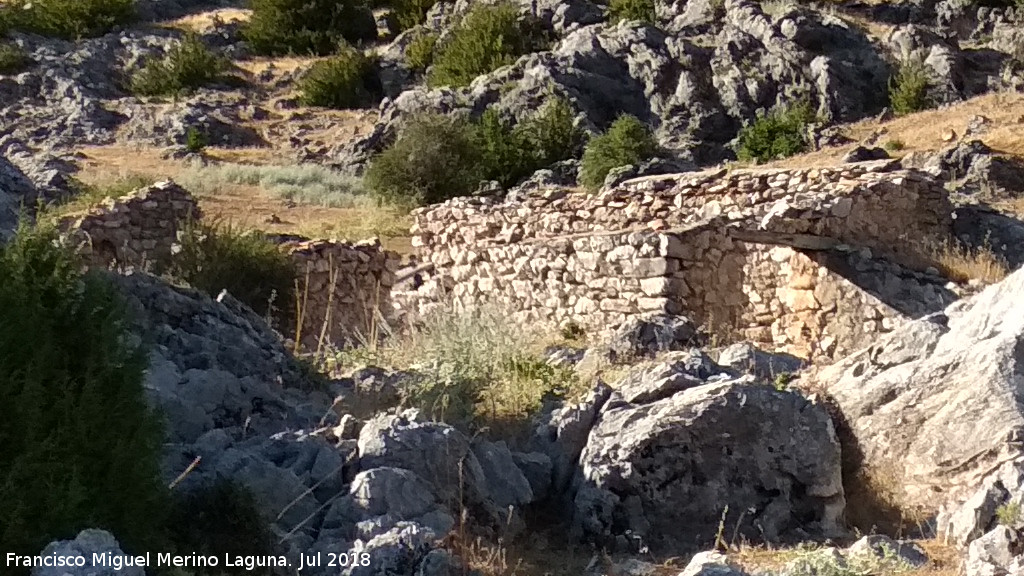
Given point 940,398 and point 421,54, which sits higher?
point 421,54

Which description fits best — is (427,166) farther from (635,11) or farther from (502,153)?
(635,11)

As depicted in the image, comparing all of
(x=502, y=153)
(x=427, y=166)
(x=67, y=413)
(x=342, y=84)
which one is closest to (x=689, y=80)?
(x=502, y=153)

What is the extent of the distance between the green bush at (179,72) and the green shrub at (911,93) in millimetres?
14248

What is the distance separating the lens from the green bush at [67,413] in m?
3.29

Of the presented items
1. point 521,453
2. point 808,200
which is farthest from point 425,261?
Result: point 521,453

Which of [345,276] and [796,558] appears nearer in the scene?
[796,558]

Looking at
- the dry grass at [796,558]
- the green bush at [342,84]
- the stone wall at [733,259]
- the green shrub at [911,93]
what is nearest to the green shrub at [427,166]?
the stone wall at [733,259]

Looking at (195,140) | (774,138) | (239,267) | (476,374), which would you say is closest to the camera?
(476,374)

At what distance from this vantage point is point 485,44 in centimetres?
2498

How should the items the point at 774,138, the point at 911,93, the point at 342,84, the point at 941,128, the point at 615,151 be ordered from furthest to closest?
the point at 342,84
the point at 911,93
the point at 774,138
the point at 941,128
the point at 615,151

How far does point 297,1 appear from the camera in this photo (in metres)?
30.1

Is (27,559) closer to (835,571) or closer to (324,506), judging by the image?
(324,506)

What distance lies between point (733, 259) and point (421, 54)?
1899cm

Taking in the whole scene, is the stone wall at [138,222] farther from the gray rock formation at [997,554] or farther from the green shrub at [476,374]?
the gray rock formation at [997,554]
